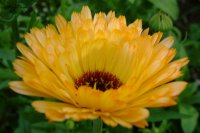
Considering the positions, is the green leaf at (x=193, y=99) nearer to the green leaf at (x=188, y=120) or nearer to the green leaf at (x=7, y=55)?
the green leaf at (x=188, y=120)

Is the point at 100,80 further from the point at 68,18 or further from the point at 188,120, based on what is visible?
the point at 188,120

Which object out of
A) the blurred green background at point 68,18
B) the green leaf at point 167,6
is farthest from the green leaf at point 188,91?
the green leaf at point 167,6

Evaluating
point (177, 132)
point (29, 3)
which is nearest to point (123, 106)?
point (29, 3)

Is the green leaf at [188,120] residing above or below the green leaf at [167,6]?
below

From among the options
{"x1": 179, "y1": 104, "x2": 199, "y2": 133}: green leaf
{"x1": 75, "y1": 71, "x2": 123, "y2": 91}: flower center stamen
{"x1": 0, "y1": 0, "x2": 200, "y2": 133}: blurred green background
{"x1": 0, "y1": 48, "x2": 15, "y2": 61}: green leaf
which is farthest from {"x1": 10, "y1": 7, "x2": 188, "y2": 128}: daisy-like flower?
{"x1": 179, "y1": 104, "x2": 199, "y2": 133}: green leaf

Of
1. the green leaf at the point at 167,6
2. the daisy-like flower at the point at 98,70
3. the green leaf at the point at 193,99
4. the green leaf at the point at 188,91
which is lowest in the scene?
the daisy-like flower at the point at 98,70

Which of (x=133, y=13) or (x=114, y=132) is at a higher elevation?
(x=133, y=13)

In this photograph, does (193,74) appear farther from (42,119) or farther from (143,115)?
(143,115)

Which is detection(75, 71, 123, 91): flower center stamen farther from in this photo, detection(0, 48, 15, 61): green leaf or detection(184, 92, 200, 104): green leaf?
detection(184, 92, 200, 104): green leaf
